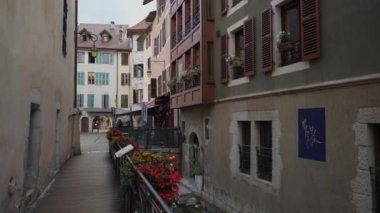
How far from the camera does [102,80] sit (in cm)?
6316

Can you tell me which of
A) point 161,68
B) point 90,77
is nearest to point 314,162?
point 161,68

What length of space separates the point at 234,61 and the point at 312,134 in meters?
5.48

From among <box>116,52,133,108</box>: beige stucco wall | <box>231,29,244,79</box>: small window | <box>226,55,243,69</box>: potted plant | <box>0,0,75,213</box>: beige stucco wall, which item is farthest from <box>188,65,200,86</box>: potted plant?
<box>116,52,133,108</box>: beige stucco wall

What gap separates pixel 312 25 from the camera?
400 inches

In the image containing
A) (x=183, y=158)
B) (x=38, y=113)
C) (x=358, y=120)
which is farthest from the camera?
(x=183, y=158)

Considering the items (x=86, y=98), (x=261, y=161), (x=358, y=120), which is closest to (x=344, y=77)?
(x=358, y=120)

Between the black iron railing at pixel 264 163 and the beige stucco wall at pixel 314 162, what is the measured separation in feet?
0.82

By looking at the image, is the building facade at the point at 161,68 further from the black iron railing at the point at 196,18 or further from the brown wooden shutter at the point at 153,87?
the black iron railing at the point at 196,18

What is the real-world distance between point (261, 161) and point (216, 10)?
696 cm

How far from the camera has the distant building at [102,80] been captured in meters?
62.2

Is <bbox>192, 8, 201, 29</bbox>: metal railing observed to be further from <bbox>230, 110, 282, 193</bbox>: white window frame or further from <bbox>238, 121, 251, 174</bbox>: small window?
<bbox>238, 121, 251, 174</bbox>: small window

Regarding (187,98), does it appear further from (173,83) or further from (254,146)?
(254,146)

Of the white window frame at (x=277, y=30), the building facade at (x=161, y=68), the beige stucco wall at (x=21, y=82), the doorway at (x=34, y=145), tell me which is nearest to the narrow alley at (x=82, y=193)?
the beige stucco wall at (x=21, y=82)

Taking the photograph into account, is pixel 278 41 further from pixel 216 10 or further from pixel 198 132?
A: pixel 198 132
